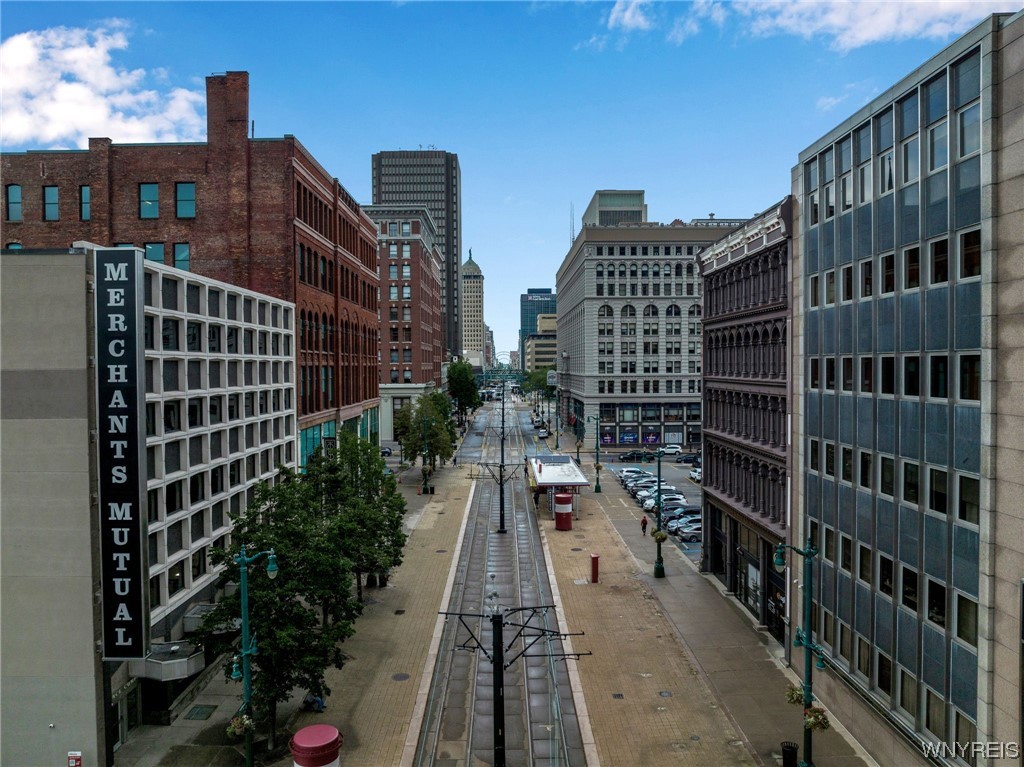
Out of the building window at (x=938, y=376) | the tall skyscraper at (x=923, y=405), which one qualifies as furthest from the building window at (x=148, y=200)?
the building window at (x=938, y=376)

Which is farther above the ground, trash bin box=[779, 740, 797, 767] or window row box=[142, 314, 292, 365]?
window row box=[142, 314, 292, 365]

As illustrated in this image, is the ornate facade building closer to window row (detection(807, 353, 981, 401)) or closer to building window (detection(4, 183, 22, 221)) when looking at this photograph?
window row (detection(807, 353, 981, 401))

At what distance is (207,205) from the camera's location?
150ft

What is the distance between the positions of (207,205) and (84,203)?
7.25 m

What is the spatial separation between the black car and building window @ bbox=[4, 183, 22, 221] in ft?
229

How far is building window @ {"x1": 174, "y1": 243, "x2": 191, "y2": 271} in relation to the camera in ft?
149

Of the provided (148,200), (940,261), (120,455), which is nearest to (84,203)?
(148,200)

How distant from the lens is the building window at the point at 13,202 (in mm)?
44500

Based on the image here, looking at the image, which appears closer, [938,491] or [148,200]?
[938,491]

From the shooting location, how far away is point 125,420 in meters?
21.8

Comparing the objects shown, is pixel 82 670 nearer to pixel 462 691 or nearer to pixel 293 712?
pixel 293 712

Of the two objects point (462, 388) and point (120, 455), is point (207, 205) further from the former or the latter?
point (462, 388)

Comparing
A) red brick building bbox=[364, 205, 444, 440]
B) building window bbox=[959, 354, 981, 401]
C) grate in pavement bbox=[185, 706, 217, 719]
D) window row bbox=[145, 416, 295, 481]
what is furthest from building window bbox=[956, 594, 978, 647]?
red brick building bbox=[364, 205, 444, 440]

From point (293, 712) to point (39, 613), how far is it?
30.1 feet
